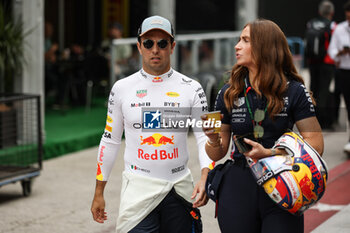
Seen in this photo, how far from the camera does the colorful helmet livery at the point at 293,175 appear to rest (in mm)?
3496

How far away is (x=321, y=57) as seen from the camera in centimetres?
1153

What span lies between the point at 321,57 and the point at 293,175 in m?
8.31

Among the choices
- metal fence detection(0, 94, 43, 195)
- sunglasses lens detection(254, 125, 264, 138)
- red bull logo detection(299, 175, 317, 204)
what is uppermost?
sunglasses lens detection(254, 125, 264, 138)

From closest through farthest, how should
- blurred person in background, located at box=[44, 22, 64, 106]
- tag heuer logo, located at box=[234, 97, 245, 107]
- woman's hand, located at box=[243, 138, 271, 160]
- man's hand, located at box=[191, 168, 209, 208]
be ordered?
1. woman's hand, located at box=[243, 138, 271, 160]
2. tag heuer logo, located at box=[234, 97, 245, 107]
3. man's hand, located at box=[191, 168, 209, 208]
4. blurred person in background, located at box=[44, 22, 64, 106]

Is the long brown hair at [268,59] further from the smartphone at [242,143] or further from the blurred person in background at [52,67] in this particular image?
the blurred person in background at [52,67]

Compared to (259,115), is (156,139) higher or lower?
lower

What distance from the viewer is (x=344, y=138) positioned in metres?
11.7

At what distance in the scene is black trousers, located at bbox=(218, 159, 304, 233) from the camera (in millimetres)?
3645

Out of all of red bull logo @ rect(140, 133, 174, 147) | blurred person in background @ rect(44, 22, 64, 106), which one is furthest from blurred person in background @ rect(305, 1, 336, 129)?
red bull logo @ rect(140, 133, 174, 147)

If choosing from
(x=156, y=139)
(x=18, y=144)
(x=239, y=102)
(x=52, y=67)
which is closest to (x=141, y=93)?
(x=156, y=139)

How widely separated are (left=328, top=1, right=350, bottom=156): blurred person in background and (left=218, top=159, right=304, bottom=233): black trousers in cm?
647

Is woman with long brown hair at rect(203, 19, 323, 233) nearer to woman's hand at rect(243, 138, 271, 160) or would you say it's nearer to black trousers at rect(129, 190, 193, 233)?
woman's hand at rect(243, 138, 271, 160)

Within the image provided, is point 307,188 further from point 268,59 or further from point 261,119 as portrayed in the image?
point 268,59

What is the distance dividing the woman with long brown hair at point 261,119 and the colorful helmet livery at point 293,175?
0.12 m
